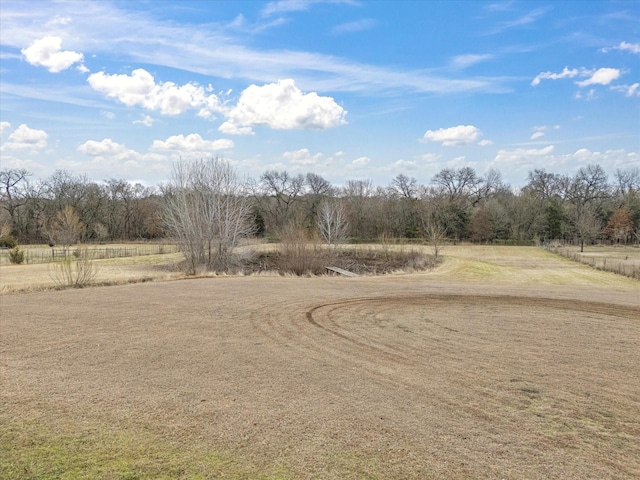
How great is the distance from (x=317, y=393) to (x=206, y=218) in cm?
2634

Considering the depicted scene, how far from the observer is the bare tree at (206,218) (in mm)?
30891

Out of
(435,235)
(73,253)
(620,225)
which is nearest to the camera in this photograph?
(73,253)

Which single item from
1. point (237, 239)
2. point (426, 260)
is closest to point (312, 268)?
point (237, 239)

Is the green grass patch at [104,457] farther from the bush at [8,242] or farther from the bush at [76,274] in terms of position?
the bush at [8,242]

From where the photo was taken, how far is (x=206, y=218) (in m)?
31.3

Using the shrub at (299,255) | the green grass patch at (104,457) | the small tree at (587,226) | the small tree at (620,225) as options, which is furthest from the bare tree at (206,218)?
the small tree at (620,225)

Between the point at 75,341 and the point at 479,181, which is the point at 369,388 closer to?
the point at 75,341

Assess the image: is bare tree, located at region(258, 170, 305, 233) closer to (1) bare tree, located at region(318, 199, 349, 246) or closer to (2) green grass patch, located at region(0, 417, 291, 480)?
(1) bare tree, located at region(318, 199, 349, 246)

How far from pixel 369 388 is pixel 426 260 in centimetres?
3316

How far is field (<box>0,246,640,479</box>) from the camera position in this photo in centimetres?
457

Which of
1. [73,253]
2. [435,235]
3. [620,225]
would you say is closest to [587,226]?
[620,225]

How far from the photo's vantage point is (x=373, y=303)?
46.4 feet

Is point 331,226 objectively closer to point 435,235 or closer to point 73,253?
point 435,235

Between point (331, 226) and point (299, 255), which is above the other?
point (331, 226)
